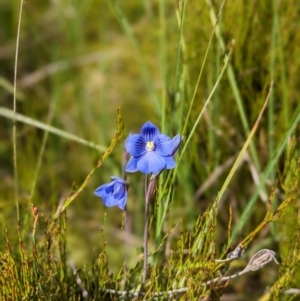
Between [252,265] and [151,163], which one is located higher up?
[151,163]

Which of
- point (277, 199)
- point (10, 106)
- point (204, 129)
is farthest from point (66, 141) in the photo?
point (277, 199)

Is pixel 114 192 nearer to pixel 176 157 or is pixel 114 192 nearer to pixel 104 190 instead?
pixel 104 190

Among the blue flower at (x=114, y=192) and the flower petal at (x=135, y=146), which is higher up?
the flower petal at (x=135, y=146)

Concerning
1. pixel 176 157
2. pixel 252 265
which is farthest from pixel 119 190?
pixel 252 265

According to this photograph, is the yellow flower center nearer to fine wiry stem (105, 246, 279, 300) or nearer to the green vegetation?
the green vegetation

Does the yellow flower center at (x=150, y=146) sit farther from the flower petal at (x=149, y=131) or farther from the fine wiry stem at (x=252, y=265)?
the fine wiry stem at (x=252, y=265)

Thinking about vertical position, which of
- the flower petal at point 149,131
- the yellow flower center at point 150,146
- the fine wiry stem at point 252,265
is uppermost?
the flower petal at point 149,131

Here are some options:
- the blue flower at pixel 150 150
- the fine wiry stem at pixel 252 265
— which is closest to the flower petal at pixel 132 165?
the blue flower at pixel 150 150
